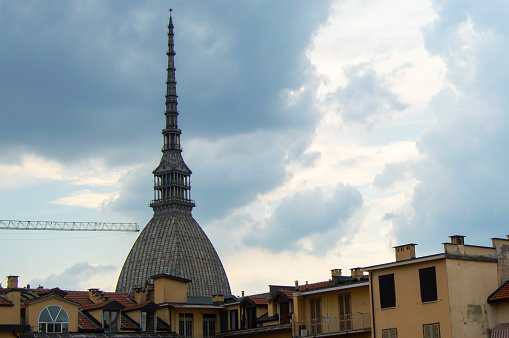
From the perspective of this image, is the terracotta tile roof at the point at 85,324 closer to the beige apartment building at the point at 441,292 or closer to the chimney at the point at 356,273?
the chimney at the point at 356,273

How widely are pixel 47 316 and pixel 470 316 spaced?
34.9 metres

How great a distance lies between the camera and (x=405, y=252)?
68.8m

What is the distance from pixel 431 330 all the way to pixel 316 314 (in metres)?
16.1

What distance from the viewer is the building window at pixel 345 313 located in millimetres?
72938

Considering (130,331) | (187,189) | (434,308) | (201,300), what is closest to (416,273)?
(434,308)

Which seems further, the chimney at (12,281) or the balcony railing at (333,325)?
the chimney at (12,281)

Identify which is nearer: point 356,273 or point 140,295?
point 356,273

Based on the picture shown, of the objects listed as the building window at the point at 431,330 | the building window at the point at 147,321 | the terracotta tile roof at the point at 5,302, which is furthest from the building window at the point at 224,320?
the building window at the point at 431,330

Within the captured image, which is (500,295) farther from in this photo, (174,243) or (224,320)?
(174,243)

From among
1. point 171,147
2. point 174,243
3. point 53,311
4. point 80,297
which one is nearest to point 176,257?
point 174,243

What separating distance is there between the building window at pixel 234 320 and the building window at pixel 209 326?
6.52 ft

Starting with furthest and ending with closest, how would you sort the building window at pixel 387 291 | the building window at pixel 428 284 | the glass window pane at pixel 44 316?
the glass window pane at pixel 44 316
the building window at pixel 387 291
the building window at pixel 428 284

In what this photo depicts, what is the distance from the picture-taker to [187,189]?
7810 inches

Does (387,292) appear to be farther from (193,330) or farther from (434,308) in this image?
(193,330)
